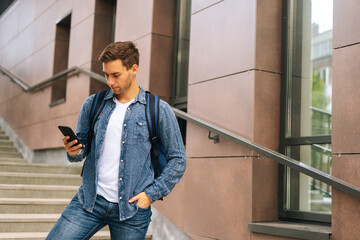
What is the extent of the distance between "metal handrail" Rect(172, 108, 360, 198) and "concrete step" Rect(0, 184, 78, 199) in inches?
75.6

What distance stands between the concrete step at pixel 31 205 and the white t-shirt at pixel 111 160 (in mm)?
3190

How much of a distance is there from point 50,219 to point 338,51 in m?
3.30

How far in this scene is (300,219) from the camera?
424 centimetres

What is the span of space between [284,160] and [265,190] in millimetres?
730

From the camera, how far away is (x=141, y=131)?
2543 millimetres

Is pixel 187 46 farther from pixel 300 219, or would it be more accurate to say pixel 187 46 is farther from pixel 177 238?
pixel 300 219

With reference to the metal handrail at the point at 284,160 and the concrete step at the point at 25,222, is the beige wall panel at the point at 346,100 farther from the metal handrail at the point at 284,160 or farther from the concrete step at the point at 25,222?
the concrete step at the point at 25,222

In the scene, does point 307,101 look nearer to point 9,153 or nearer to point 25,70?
point 9,153

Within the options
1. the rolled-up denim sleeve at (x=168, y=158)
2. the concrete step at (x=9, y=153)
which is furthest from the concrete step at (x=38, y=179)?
the rolled-up denim sleeve at (x=168, y=158)

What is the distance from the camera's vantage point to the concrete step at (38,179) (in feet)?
20.3

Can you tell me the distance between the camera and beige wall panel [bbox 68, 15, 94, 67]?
798cm

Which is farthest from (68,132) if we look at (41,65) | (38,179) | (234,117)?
(41,65)

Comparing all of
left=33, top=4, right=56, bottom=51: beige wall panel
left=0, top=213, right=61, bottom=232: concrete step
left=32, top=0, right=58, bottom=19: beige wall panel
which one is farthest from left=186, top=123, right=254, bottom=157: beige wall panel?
left=32, top=0, right=58, bottom=19: beige wall panel

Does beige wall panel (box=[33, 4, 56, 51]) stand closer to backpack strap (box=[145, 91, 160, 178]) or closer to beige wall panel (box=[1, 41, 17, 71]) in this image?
beige wall panel (box=[1, 41, 17, 71])
